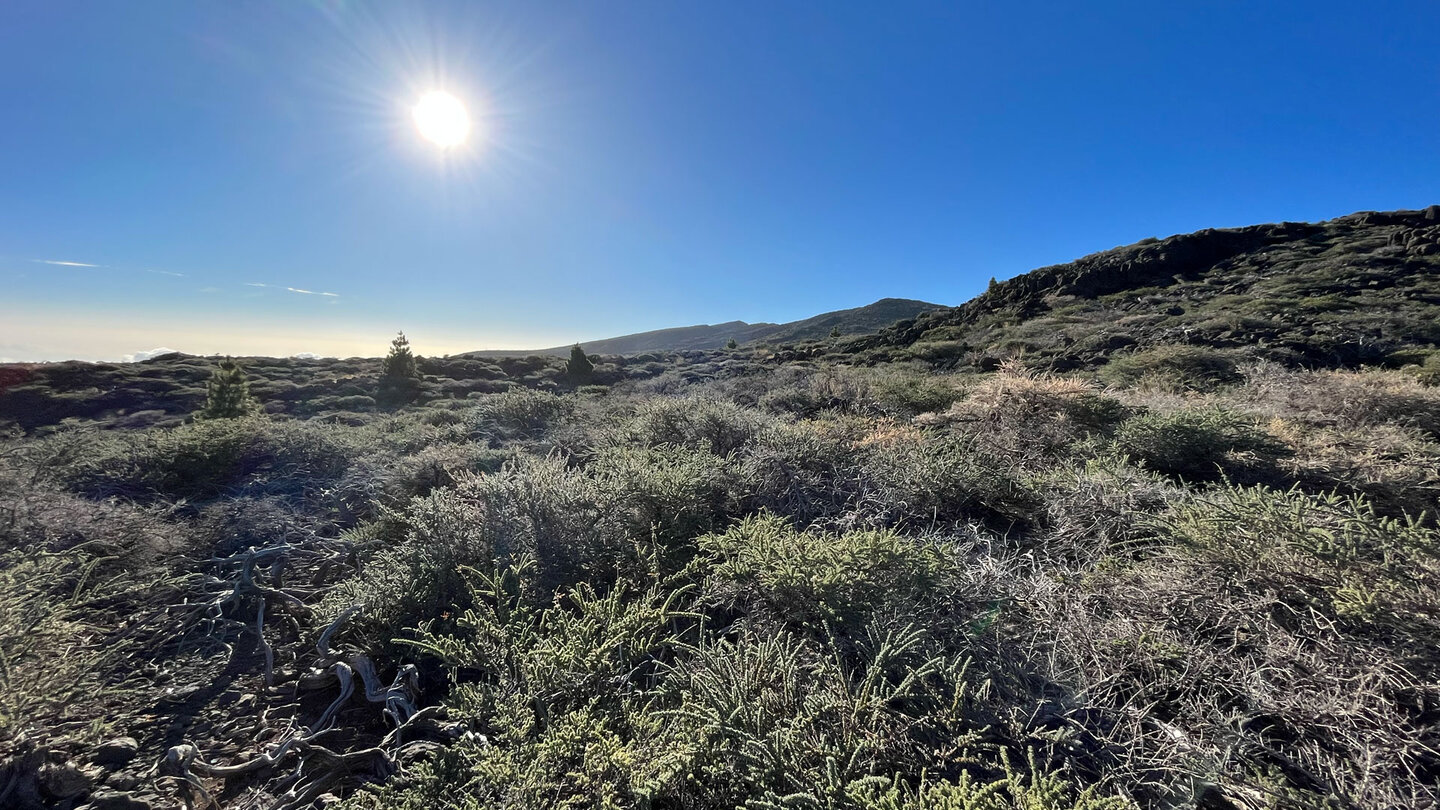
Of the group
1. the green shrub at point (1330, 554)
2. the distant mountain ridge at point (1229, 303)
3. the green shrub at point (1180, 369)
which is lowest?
the green shrub at point (1330, 554)

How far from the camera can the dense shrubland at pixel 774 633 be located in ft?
5.60

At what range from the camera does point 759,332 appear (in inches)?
2795

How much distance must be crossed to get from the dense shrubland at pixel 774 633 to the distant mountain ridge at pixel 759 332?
140 feet

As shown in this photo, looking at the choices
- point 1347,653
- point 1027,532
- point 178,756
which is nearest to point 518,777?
point 178,756

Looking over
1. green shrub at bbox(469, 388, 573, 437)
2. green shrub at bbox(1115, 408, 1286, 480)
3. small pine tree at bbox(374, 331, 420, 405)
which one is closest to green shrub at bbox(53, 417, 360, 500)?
green shrub at bbox(469, 388, 573, 437)

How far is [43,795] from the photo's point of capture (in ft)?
6.87

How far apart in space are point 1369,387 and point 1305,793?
6732mm

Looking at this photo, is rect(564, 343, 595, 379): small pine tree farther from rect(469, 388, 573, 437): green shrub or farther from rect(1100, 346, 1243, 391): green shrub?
rect(1100, 346, 1243, 391): green shrub

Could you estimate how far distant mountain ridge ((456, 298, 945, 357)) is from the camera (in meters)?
54.8

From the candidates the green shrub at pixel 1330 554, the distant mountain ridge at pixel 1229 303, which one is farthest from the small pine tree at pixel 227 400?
the distant mountain ridge at pixel 1229 303

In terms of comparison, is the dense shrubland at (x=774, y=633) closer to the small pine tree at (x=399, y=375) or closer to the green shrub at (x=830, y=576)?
the green shrub at (x=830, y=576)

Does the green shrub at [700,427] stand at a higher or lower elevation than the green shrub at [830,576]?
higher

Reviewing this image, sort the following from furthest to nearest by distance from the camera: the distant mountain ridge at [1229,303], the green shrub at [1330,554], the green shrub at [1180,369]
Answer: the distant mountain ridge at [1229,303]
the green shrub at [1180,369]
the green shrub at [1330,554]

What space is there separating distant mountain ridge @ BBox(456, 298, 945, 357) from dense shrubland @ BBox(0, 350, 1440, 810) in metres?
42.6
